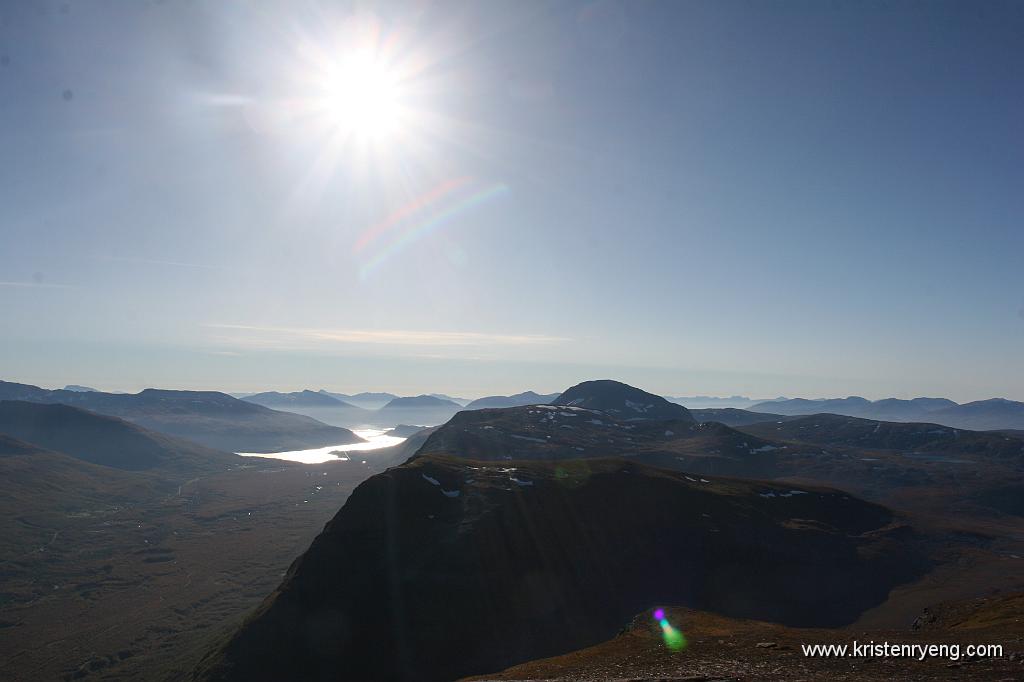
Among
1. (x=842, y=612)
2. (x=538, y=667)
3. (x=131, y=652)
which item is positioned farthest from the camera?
(x=131, y=652)

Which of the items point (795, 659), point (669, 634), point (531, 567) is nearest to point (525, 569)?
point (531, 567)

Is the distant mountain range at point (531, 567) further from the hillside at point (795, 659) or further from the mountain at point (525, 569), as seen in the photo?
the hillside at point (795, 659)

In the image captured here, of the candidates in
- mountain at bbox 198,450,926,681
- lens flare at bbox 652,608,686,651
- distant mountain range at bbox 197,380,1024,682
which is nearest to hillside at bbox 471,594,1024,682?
lens flare at bbox 652,608,686,651

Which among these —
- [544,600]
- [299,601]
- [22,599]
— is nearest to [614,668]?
[544,600]

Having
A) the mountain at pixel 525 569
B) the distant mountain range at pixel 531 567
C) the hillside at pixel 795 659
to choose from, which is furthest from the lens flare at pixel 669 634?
the mountain at pixel 525 569

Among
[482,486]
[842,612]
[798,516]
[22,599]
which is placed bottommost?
[22,599]

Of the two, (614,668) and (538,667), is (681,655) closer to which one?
(614,668)
